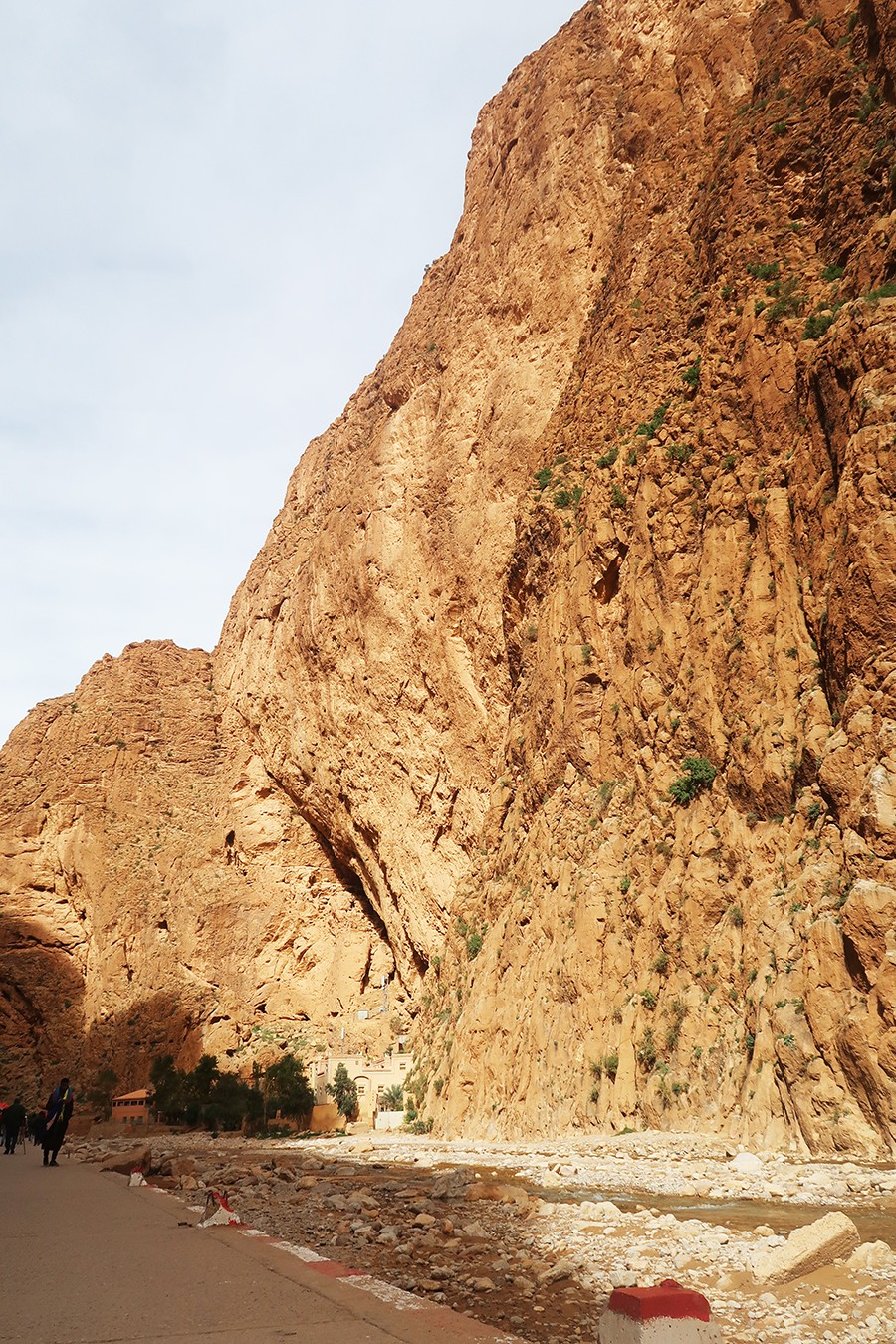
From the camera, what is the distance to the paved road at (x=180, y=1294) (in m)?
4.52

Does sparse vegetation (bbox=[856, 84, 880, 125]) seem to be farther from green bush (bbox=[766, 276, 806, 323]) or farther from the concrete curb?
the concrete curb

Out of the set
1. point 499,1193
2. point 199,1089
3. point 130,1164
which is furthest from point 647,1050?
point 199,1089

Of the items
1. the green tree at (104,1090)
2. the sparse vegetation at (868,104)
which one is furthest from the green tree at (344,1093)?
the sparse vegetation at (868,104)

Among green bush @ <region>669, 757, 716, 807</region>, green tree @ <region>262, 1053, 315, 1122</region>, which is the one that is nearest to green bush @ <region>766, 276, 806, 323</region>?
green bush @ <region>669, 757, 716, 807</region>

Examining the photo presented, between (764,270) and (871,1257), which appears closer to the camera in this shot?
(871,1257)

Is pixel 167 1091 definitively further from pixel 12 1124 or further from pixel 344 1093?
pixel 12 1124

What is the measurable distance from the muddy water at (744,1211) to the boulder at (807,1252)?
134 centimetres

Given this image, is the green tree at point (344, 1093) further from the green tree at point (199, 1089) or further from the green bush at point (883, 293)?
the green bush at point (883, 293)

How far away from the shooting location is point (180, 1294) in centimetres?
542

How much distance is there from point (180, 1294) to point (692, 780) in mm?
17118

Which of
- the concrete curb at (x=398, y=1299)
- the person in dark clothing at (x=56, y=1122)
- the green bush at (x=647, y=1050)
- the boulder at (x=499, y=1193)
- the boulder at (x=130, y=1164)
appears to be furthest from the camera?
the green bush at (x=647, y=1050)

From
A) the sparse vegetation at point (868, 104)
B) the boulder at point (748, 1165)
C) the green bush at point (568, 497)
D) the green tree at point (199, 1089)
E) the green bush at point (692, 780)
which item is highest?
the sparse vegetation at point (868, 104)

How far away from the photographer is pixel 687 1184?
11.8 m

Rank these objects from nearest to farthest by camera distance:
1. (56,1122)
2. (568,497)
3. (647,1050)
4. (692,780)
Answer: (56,1122) → (647,1050) → (692,780) → (568,497)
